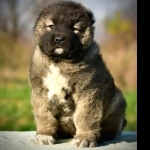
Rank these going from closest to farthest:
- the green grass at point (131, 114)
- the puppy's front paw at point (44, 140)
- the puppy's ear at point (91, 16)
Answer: the puppy's front paw at point (44, 140) < the puppy's ear at point (91, 16) < the green grass at point (131, 114)

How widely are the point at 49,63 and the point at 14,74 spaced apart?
16.4 ft

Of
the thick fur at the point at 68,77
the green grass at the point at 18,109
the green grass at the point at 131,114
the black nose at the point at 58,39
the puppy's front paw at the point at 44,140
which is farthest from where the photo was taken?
the green grass at the point at 131,114

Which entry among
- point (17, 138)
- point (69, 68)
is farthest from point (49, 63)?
point (17, 138)

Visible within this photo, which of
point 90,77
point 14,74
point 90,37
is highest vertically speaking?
point 90,37

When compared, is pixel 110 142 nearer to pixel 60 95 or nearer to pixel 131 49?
pixel 60 95

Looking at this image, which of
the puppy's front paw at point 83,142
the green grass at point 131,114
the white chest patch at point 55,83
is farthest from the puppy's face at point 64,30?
the green grass at point 131,114

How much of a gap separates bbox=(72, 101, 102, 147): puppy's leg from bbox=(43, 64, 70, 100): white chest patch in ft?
0.70

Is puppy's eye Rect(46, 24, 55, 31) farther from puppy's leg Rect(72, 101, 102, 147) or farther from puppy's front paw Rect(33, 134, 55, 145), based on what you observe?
puppy's front paw Rect(33, 134, 55, 145)

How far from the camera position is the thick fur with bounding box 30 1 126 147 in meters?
4.94

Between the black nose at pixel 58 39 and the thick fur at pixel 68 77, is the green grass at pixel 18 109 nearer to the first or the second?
the thick fur at pixel 68 77

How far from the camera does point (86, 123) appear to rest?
503 cm

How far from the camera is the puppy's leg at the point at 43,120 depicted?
516 centimetres
